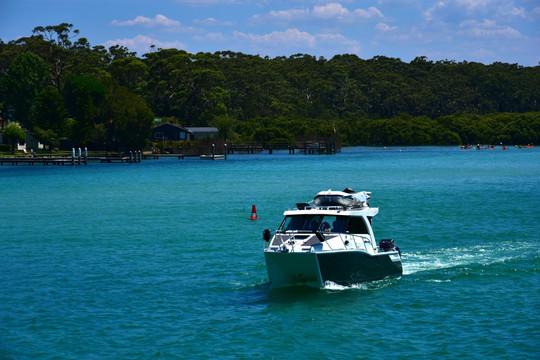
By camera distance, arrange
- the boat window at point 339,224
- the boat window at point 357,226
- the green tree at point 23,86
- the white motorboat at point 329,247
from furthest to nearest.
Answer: the green tree at point 23,86 < the boat window at point 357,226 < the boat window at point 339,224 < the white motorboat at point 329,247

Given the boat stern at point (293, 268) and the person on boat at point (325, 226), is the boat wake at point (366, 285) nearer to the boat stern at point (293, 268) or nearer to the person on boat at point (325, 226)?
the boat stern at point (293, 268)

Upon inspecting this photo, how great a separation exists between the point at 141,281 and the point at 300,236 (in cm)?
858

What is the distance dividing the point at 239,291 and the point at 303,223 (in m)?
4.19

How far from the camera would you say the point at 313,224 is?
2998 centimetres

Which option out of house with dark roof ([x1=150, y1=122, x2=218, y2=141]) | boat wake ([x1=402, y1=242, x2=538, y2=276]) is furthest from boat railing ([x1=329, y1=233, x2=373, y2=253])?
house with dark roof ([x1=150, y1=122, x2=218, y2=141])

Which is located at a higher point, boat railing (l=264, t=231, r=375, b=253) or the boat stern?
boat railing (l=264, t=231, r=375, b=253)

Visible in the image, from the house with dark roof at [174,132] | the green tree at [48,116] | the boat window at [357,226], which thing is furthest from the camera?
the house with dark roof at [174,132]

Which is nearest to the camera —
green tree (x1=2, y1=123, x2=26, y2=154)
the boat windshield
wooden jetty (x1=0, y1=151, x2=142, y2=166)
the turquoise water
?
the turquoise water

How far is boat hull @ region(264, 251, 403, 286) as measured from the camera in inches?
1102

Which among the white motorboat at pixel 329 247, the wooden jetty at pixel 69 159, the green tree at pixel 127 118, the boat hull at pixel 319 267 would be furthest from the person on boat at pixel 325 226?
the green tree at pixel 127 118

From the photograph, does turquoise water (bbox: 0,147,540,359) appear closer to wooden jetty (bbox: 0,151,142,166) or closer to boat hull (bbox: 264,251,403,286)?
boat hull (bbox: 264,251,403,286)

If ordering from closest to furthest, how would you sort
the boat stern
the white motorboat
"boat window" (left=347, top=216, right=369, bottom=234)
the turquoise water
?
the turquoise water → the boat stern → the white motorboat → "boat window" (left=347, top=216, right=369, bottom=234)

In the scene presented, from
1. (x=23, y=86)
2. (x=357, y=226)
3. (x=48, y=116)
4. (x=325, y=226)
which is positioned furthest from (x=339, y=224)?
(x=23, y=86)

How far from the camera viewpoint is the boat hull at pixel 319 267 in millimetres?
28000
